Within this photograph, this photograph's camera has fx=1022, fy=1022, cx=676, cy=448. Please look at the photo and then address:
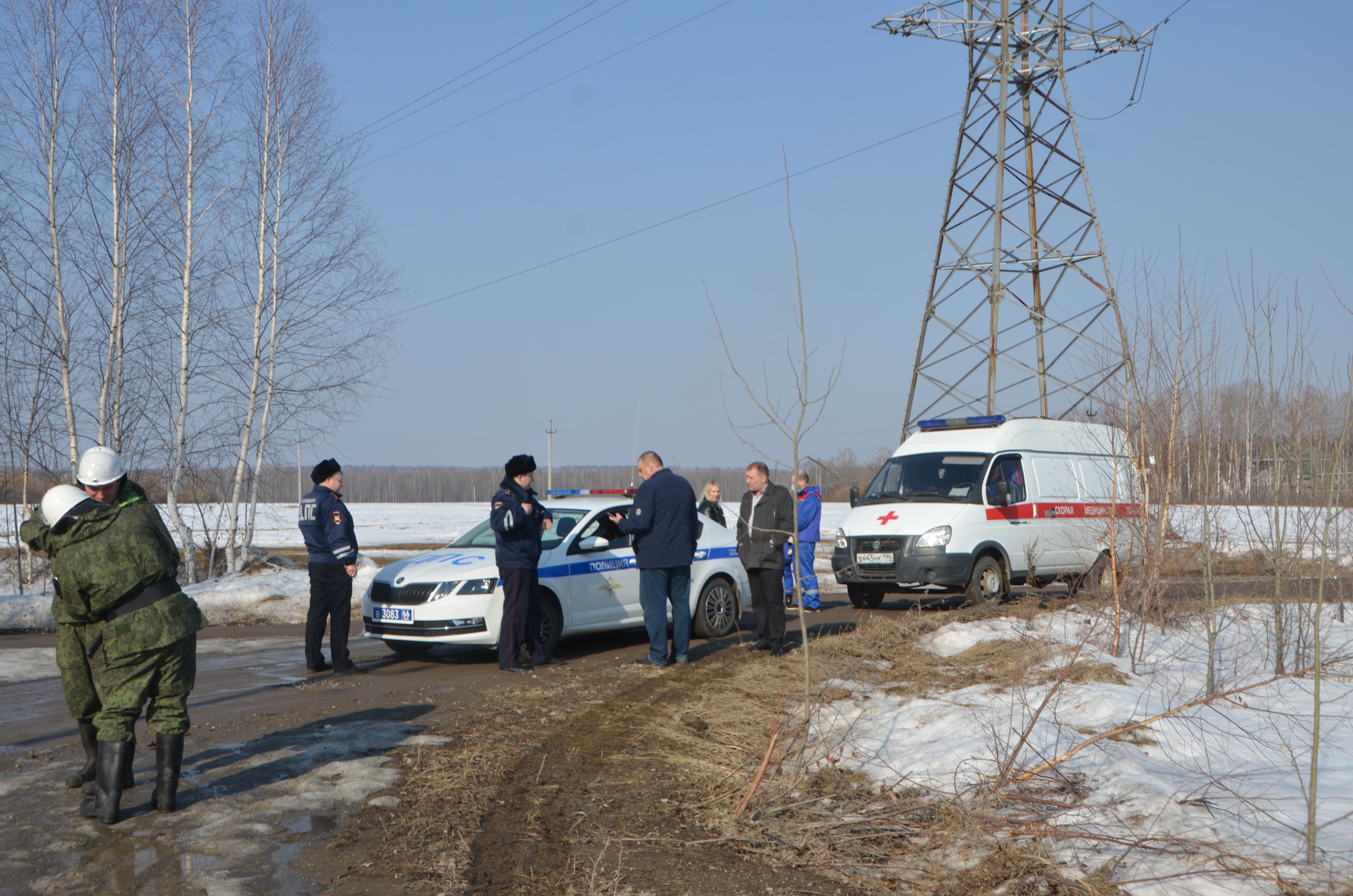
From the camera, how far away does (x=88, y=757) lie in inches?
223

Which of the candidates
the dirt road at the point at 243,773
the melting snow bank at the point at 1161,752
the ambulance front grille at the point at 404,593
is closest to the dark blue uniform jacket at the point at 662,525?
the dirt road at the point at 243,773

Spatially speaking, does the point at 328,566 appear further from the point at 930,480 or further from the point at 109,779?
the point at 930,480

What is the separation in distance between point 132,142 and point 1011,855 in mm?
17980

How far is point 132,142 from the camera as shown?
17.1 m

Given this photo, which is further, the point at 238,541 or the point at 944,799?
the point at 238,541

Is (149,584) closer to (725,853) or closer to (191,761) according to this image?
(191,761)

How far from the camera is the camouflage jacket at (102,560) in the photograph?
4.96 meters

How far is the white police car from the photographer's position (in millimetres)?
9570

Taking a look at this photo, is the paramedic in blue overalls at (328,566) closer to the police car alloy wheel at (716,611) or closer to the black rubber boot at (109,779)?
the police car alloy wheel at (716,611)

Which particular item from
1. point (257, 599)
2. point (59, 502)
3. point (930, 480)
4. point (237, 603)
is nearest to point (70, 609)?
point (59, 502)

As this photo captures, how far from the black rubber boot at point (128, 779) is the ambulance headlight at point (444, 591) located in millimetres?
3879

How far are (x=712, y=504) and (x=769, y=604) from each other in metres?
4.65

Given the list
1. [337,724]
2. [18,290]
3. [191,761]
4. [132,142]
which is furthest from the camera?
[132,142]

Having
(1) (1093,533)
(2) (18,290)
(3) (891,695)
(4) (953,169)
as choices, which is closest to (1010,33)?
(4) (953,169)
